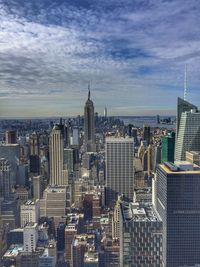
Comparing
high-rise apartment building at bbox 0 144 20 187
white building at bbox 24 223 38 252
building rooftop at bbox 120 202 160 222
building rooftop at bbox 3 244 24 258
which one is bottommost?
building rooftop at bbox 3 244 24 258

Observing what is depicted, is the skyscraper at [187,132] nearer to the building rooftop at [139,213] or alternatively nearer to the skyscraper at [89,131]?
the skyscraper at [89,131]

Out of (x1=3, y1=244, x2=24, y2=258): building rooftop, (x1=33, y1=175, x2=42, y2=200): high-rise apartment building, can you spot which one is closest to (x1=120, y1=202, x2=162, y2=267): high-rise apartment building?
(x1=3, y1=244, x2=24, y2=258): building rooftop

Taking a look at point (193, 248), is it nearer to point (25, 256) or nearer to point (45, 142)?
point (25, 256)

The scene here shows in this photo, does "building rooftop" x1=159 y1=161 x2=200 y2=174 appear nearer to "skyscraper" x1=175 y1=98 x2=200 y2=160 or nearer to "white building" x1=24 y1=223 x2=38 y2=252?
"skyscraper" x1=175 y1=98 x2=200 y2=160

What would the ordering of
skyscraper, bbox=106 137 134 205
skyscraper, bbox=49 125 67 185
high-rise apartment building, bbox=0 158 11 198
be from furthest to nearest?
1. skyscraper, bbox=49 125 67 185
2. skyscraper, bbox=106 137 134 205
3. high-rise apartment building, bbox=0 158 11 198

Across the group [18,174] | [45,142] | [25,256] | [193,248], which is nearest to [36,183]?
[18,174]

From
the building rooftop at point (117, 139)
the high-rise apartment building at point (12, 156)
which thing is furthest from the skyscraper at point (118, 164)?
the high-rise apartment building at point (12, 156)
